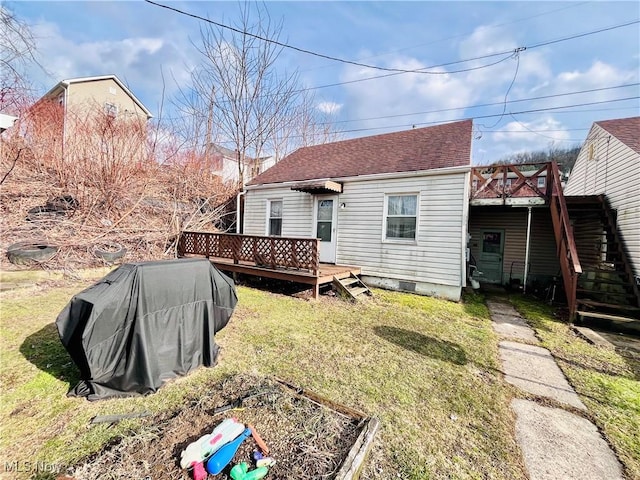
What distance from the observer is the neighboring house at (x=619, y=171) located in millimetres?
5805

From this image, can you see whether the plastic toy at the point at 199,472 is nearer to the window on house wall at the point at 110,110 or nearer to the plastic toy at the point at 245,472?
the plastic toy at the point at 245,472

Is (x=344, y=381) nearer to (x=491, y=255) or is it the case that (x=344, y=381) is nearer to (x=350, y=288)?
(x=350, y=288)

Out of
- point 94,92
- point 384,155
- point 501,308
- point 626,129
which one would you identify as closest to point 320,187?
point 384,155

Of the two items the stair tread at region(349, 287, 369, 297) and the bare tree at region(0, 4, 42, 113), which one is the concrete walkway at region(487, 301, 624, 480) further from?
the bare tree at region(0, 4, 42, 113)

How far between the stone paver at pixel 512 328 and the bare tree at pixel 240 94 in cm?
1104

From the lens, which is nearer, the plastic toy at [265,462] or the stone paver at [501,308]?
the plastic toy at [265,462]

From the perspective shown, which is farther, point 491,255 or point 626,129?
point 491,255

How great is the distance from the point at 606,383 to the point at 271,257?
613 cm

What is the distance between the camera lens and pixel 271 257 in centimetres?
708

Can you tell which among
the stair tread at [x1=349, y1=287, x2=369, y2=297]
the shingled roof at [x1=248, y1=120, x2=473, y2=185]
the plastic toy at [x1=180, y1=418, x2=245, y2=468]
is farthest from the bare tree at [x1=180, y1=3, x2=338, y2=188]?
the plastic toy at [x1=180, y1=418, x2=245, y2=468]

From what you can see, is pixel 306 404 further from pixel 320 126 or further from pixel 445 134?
pixel 320 126

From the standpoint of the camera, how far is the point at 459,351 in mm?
4023

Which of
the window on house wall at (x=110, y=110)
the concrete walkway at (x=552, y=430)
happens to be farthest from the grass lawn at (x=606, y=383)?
the window on house wall at (x=110, y=110)

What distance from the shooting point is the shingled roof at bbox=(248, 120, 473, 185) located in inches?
282
